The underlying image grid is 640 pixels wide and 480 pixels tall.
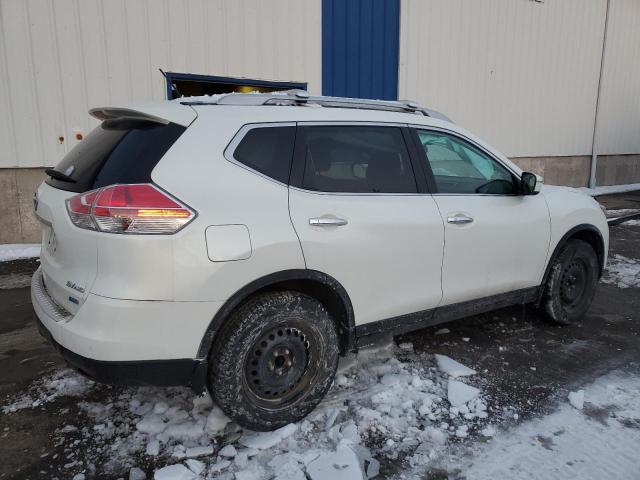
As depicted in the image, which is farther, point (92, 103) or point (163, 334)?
point (92, 103)

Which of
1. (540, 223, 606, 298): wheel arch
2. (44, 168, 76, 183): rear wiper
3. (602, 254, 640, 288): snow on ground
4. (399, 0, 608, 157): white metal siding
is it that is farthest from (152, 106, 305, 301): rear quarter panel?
(399, 0, 608, 157): white metal siding

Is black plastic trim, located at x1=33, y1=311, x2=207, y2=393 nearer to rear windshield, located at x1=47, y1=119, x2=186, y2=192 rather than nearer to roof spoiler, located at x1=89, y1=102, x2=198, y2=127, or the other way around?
rear windshield, located at x1=47, y1=119, x2=186, y2=192

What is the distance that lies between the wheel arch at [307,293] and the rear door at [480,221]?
83 centimetres

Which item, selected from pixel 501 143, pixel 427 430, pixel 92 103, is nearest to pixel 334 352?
pixel 427 430

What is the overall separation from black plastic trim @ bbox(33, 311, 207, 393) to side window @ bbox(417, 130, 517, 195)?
1.98 m

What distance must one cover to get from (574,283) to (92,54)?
6.80 meters

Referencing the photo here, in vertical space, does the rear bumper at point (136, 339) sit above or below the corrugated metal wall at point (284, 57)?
below

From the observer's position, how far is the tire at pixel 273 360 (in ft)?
8.43

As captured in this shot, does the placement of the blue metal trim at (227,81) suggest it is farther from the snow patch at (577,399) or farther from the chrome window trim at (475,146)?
the snow patch at (577,399)

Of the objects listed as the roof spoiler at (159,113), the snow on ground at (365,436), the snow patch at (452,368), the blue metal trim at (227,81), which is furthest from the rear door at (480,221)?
the blue metal trim at (227,81)

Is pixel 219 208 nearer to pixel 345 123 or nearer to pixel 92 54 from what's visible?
pixel 345 123

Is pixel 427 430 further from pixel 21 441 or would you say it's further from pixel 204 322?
pixel 21 441

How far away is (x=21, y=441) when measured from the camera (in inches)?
108

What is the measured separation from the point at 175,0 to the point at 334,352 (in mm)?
6598
